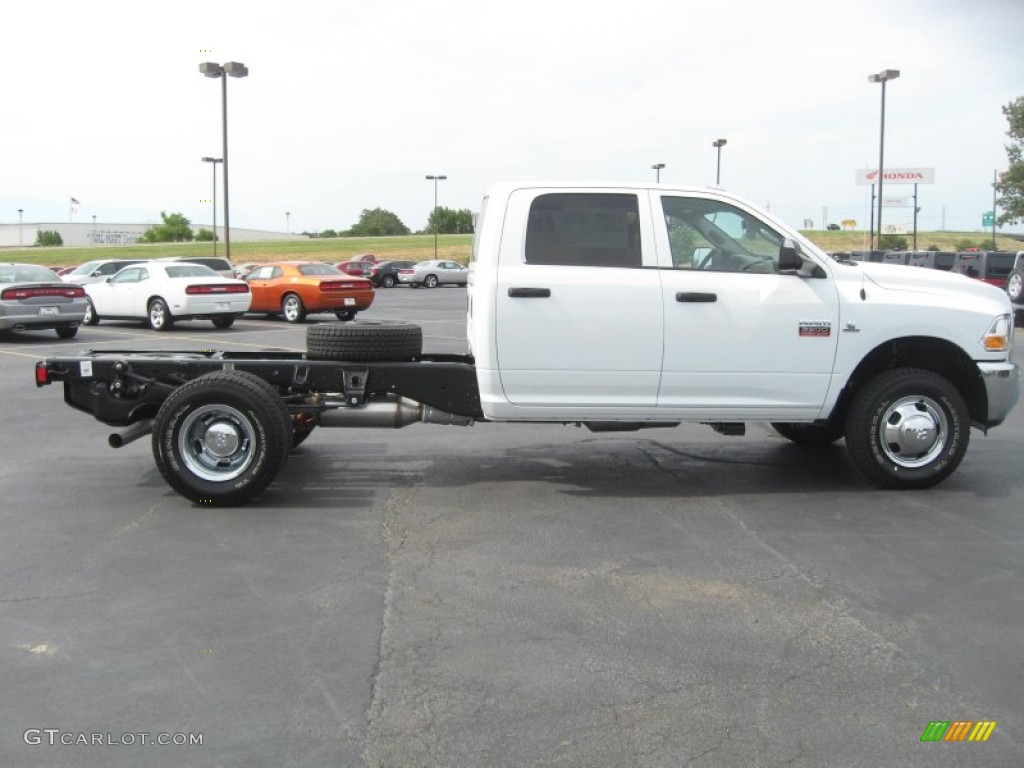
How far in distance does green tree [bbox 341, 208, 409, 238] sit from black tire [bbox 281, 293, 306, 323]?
134m

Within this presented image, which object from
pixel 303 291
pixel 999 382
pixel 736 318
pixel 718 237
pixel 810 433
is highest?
pixel 718 237

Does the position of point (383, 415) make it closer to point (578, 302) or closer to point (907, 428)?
point (578, 302)

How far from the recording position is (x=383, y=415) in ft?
22.9

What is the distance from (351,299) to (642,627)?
21.0 metres

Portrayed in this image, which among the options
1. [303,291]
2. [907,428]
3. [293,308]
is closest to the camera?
[907,428]

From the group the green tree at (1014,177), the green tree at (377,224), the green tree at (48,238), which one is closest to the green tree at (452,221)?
the green tree at (377,224)

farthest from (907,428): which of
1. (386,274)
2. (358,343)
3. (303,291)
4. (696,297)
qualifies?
(386,274)

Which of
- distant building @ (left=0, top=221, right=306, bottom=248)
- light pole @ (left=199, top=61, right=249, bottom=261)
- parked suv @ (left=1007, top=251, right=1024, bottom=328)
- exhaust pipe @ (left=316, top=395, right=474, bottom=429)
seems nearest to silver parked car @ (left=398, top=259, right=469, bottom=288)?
light pole @ (left=199, top=61, right=249, bottom=261)

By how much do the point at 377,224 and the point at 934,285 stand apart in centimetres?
15502

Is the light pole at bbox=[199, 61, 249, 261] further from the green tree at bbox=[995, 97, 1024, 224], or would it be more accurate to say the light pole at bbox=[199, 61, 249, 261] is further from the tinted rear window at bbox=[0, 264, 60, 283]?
the green tree at bbox=[995, 97, 1024, 224]

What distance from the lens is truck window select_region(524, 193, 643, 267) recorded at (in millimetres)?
6742

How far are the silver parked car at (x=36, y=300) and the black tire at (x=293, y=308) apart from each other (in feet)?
19.7

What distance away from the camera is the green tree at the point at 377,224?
15762 centimetres

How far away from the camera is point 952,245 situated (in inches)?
3543
